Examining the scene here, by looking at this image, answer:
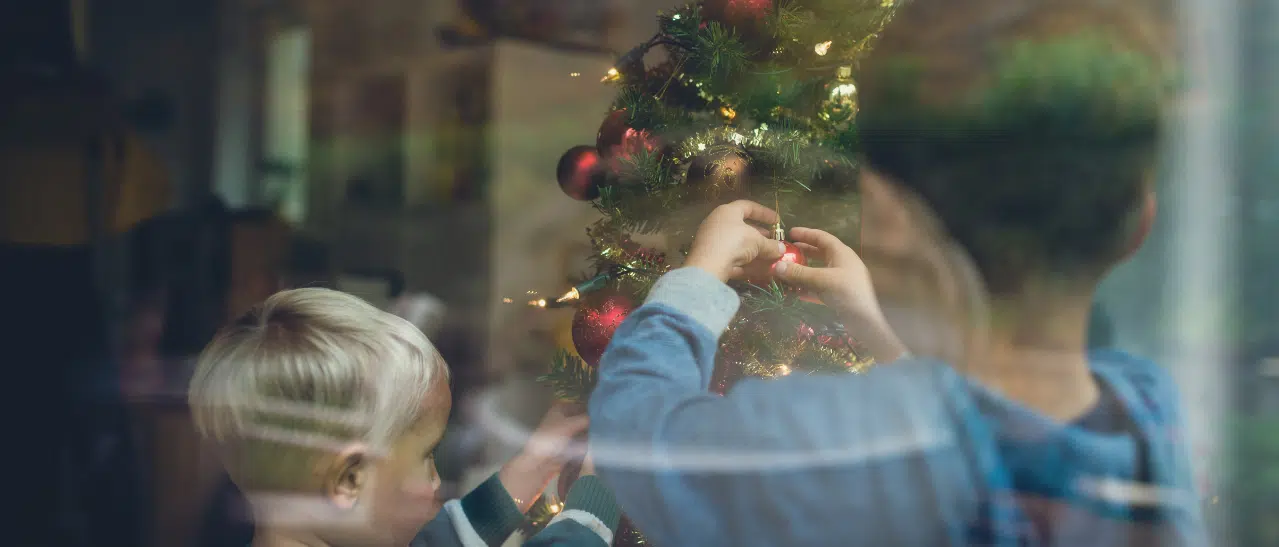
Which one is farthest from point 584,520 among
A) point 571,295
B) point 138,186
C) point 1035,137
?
point 138,186

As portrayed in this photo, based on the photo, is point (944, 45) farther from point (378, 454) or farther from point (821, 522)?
point (378, 454)

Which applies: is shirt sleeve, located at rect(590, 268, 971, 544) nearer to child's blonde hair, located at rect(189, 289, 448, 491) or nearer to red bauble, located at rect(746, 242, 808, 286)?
red bauble, located at rect(746, 242, 808, 286)

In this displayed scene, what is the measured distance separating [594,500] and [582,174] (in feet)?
1.51

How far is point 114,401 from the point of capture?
Answer: 138 centimetres

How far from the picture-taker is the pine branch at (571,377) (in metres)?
→ 1.10

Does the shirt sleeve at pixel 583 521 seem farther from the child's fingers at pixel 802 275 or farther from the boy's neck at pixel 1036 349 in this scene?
the boy's neck at pixel 1036 349

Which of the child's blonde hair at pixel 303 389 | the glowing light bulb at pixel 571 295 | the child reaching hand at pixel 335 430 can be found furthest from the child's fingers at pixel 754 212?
the child's blonde hair at pixel 303 389

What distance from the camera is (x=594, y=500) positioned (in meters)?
1.13

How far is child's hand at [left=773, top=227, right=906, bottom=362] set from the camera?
0.90 metres

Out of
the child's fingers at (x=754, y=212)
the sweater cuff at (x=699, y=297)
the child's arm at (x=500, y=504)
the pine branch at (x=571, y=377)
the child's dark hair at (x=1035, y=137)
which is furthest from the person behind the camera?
the child's arm at (x=500, y=504)

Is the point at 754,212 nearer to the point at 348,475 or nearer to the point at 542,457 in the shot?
the point at 542,457

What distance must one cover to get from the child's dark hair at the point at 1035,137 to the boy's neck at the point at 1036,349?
0.10ft

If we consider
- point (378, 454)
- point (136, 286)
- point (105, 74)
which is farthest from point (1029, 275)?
point (105, 74)

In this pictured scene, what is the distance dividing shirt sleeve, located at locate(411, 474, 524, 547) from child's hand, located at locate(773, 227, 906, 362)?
23.0 inches
